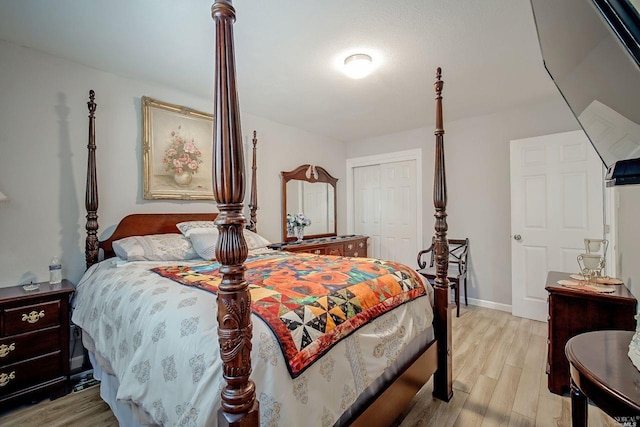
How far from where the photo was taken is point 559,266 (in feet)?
10.1

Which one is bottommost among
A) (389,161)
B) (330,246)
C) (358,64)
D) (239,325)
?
(330,246)

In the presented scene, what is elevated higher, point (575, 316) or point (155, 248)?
point (155, 248)

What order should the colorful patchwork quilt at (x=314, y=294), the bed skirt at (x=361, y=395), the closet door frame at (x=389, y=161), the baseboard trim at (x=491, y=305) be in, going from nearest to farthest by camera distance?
the colorful patchwork quilt at (x=314, y=294) → the bed skirt at (x=361, y=395) → the baseboard trim at (x=491, y=305) → the closet door frame at (x=389, y=161)

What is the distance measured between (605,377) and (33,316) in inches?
115

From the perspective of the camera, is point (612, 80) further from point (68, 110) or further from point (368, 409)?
point (68, 110)

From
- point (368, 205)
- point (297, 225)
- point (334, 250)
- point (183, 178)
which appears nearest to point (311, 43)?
point (183, 178)

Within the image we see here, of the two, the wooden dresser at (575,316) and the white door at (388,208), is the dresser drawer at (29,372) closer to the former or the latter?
the wooden dresser at (575,316)

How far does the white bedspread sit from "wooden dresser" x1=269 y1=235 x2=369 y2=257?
1927 mm

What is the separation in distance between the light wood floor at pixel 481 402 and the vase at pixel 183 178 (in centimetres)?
184

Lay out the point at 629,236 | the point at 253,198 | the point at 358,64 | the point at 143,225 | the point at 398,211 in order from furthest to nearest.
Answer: the point at 398,211
the point at 253,198
the point at 143,225
the point at 358,64
the point at 629,236

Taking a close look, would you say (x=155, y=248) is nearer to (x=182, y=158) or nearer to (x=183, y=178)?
(x=183, y=178)

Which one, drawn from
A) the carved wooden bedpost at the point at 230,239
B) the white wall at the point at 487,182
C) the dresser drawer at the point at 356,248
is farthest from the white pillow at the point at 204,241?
the white wall at the point at 487,182

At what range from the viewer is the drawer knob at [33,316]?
6.01ft

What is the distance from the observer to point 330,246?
394 cm
